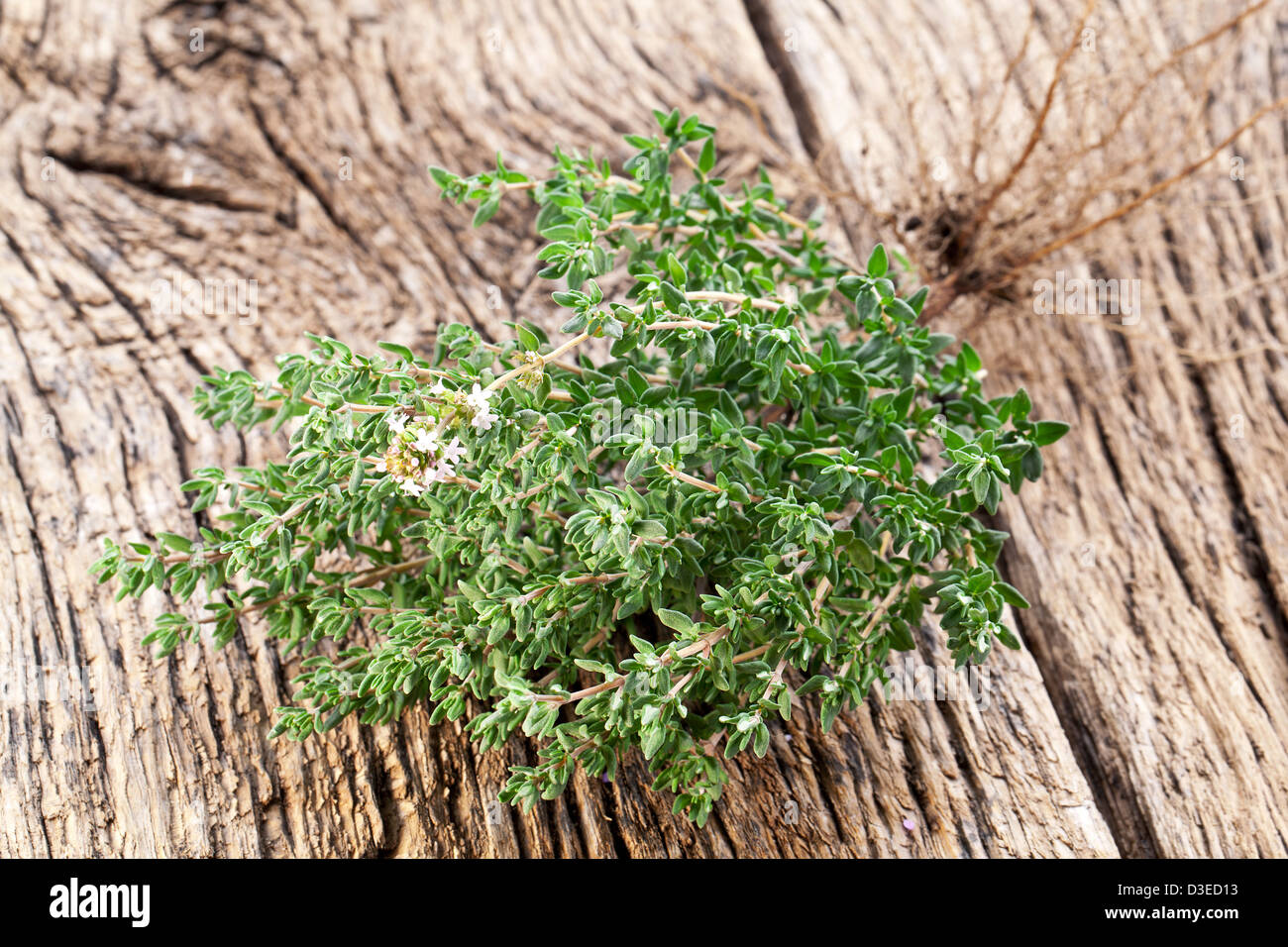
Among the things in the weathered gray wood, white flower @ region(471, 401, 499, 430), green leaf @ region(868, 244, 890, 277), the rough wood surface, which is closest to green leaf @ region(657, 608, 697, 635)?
white flower @ region(471, 401, 499, 430)

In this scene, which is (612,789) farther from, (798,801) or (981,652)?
(981,652)

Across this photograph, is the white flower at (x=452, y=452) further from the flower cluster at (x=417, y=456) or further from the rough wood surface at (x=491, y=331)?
the rough wood surface at (x=491, y=331)

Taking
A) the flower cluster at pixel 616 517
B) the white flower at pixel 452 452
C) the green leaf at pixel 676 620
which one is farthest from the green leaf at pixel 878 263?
the white flower at pixel 452 452

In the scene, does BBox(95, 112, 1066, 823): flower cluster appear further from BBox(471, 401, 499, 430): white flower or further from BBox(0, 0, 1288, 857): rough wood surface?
BBox(0, 0, 1288, 857): rough wood surface

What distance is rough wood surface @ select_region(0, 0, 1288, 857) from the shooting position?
192 centimetres

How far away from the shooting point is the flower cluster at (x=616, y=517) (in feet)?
4.91

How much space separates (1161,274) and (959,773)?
1.79 meters

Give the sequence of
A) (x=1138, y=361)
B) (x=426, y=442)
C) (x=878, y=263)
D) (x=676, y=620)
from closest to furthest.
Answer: (x=426, y=442)
(x=676, y=620)
(x=878, y=263)
(x=1138, y=361)

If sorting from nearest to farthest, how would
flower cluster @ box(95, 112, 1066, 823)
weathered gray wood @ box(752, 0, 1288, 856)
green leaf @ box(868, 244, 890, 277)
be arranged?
flower cluster @ box(95, 112, 1066, 823), green leaf @ box(868, 244, 890, 277), weathered gray wood @ box(752, 0, 1288, 856)

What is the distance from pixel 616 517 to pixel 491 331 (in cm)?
133

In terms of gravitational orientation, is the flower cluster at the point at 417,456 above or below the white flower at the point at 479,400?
below

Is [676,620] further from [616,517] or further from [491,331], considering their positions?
[491,331]

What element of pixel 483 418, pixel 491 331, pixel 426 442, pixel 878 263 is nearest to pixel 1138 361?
pixel 878 263

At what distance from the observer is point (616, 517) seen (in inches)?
56.8
